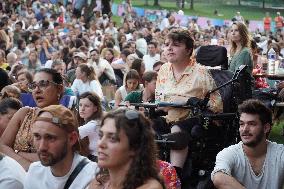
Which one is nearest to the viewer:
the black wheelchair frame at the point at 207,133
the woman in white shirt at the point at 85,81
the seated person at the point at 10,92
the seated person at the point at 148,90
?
the black wheelchair frame at the point at 207,133

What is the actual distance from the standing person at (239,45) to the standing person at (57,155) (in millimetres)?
4248

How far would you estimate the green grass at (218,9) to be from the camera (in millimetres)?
40781

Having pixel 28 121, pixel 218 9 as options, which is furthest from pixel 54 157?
pixel 218 9

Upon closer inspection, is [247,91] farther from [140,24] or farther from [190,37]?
[140,24]

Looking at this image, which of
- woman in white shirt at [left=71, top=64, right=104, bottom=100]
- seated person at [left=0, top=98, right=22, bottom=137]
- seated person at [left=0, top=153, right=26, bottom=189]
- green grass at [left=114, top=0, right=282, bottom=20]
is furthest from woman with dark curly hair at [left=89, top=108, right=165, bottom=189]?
green grass at [left=114, top=0, right=282, bottom=20]

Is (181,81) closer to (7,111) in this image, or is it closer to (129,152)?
(7,111)

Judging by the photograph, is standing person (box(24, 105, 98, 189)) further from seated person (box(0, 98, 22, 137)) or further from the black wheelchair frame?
seated person (box(0, 98, 22, 137))

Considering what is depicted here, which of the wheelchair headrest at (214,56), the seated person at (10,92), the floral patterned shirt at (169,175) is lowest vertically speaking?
the floral patterned shirt at (169,175)

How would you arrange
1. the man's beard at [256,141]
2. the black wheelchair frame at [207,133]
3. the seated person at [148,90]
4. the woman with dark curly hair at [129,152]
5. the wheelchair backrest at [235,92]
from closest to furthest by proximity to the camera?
the woman with dark curly hair at [129,152] → the man's beard at [256,141] → the black wheelchair frame at [207,133] → the wheelchair backrest at [235,92] → the seated person at [148,90]

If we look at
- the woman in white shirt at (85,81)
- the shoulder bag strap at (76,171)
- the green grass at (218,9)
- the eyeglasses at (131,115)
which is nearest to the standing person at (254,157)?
the shoulder bag strap at (76,171)

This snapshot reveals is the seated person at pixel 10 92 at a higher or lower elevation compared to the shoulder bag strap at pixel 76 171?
higher

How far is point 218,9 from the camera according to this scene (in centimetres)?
4472

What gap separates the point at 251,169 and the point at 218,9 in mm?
39190

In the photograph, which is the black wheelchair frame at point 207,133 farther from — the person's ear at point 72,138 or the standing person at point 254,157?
the person's ear at point 72,138
